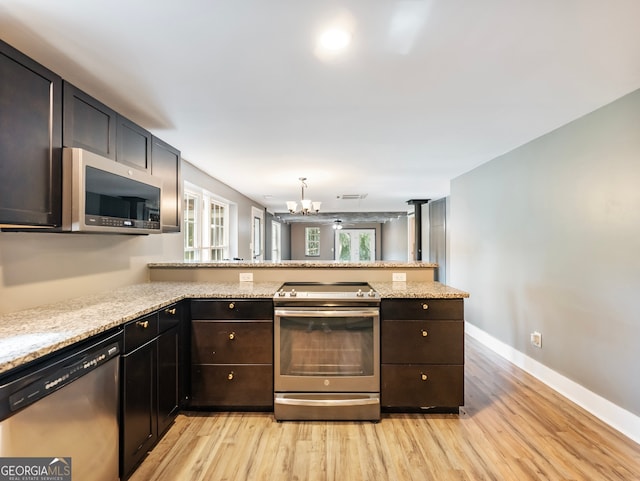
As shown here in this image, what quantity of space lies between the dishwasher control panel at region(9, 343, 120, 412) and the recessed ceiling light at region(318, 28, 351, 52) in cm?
182

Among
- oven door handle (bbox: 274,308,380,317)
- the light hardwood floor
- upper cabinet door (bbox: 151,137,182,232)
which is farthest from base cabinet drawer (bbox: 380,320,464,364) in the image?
upper cabinet door (bbox: 151,137,182,232)

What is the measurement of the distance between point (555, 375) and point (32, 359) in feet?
11.7

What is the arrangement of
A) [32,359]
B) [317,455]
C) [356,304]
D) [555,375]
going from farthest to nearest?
[555,375]
[356,304]
[317,455]
[32,359]

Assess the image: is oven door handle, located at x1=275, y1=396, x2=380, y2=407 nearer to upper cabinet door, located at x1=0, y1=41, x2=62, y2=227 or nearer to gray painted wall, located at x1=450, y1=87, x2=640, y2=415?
gray painted wall, located at x1=450, y1=87, x2=640, y2=415

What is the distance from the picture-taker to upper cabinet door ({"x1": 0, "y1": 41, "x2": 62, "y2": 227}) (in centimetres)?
135

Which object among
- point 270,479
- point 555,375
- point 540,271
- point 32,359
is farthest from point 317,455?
point 540,271

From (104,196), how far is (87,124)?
1.41 ft

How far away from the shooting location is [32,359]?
1123 millimetres

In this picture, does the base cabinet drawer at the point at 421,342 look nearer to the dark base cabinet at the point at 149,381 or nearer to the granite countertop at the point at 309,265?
the granite countertop at the point at 309,265

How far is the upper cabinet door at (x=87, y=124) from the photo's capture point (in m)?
1.68

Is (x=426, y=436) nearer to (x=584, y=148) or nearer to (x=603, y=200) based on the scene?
(x=603, y=200)

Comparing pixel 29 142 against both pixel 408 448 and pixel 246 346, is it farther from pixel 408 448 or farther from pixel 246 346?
pixel 408 448

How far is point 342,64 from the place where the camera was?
1689 millimetres

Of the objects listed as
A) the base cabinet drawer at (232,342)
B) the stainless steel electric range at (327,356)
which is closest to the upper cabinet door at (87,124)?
the base cabinet drawer at (232,342)
